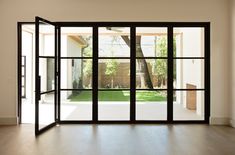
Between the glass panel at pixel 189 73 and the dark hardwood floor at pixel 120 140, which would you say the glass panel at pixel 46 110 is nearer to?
the dark hardwood floor at pixel 120 140

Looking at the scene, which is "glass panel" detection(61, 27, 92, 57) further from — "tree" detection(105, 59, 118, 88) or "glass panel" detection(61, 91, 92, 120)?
"glass panel" detection(61, 91, 92, 120)

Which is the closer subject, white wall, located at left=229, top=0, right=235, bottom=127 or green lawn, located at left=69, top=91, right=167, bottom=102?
white wall, located at left=229, top=0, right=235, bottom=127

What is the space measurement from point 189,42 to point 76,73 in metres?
2.79

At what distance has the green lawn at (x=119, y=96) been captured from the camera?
7.91 meters

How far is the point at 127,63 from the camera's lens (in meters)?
7.95

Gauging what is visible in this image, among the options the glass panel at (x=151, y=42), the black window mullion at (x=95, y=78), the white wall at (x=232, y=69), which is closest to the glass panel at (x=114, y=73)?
the black window mullion at (x=95, y=78)

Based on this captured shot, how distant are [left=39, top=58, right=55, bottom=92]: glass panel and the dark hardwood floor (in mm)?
943

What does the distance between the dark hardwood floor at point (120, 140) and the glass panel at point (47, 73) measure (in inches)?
37.1

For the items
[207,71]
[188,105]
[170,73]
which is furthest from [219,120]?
[170,73]

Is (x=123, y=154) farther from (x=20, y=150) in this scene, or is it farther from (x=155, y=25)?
(x=155, y=25)

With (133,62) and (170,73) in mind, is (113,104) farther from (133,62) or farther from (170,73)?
(170,73)

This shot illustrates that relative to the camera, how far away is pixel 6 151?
5.20m

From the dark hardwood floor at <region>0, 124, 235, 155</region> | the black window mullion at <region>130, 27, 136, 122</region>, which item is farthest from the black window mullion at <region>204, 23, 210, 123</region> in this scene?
the black window mullion at <region>130, 27, 136, 122</region>

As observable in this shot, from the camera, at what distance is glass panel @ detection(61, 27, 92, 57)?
7.86 meters
